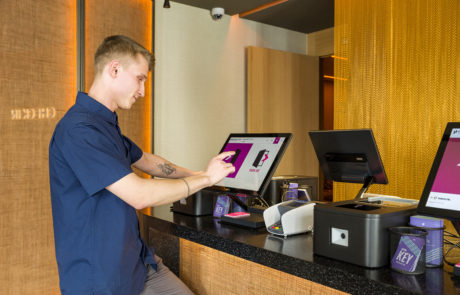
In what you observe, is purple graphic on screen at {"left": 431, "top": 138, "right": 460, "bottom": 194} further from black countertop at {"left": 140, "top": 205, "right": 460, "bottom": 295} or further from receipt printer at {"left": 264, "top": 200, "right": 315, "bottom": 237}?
receipt printer at {"left": 264, "top": 200, "right": 315, "bottom": 237}

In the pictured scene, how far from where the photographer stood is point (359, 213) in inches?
47.9

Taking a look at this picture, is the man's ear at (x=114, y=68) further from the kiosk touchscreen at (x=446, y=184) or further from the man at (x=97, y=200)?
the kiosk touchscreen at (x=446, y=184)

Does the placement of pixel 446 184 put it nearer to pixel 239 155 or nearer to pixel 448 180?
pixel 448 180

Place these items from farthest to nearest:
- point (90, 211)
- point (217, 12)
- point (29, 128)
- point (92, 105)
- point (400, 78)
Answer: point (217, 12) < point (400, 78) < point (29, 128) < point (92, 105) < point (90, 211)

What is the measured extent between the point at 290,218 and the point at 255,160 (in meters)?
0.46

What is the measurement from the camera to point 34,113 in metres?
3.13

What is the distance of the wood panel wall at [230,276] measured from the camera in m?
1.42

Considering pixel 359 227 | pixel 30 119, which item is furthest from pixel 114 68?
pixel 30 119

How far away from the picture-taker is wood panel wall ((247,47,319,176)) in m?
4.80

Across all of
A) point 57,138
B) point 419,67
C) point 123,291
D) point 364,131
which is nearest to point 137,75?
point 57,138

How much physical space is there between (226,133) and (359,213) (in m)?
3.52

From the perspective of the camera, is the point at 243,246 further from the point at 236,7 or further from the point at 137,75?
the point at 236,7

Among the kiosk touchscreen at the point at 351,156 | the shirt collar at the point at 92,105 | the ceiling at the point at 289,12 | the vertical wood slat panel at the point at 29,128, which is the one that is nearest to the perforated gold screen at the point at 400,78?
the ceiling at the point at 289,12

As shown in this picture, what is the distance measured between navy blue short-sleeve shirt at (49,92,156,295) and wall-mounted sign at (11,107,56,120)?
1904 millimetres
